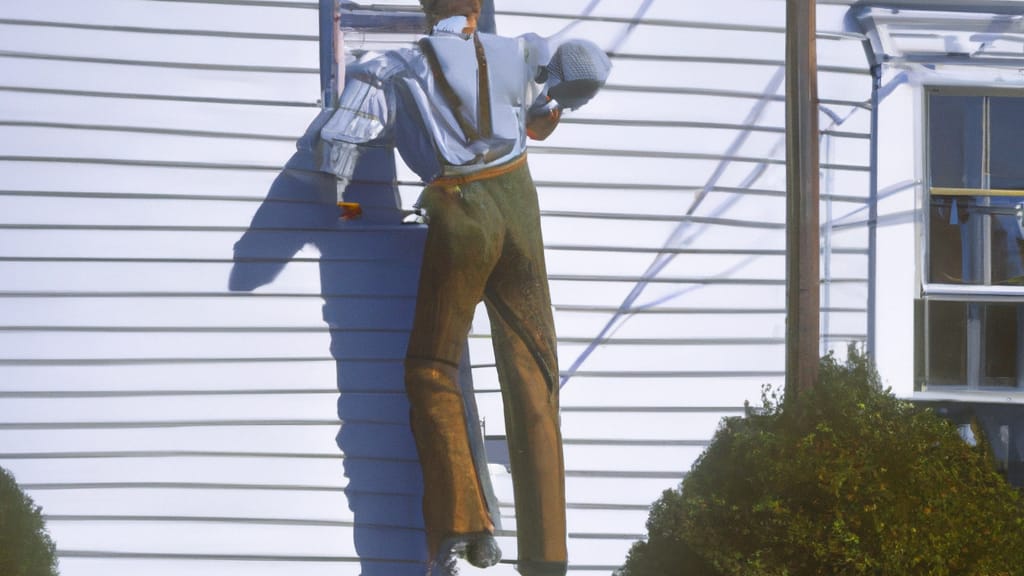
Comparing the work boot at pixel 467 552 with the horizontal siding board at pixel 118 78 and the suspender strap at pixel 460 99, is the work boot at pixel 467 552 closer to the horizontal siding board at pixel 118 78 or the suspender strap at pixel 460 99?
the suspender strap at pixel 460 99

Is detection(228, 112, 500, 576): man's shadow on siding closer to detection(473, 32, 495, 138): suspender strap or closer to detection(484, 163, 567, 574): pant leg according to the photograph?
detection(484, 163, 567, 574): pant leg

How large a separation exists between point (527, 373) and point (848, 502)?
136cm

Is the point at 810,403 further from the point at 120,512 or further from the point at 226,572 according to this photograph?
the point at 120,512

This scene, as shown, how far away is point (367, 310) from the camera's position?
17.1ft

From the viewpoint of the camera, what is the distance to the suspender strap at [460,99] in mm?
4949

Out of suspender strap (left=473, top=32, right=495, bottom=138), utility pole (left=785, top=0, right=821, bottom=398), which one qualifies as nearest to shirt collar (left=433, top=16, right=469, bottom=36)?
suspender strap (left=473, top=32, right=495, bottom=138)

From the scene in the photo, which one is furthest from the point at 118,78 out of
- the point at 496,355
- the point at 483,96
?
the point at 496,355

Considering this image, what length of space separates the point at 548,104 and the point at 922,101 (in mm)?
1730

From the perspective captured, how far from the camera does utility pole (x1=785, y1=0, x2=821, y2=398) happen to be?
5223mm

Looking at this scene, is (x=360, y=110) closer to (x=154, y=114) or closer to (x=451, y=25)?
(x=451, y=25)

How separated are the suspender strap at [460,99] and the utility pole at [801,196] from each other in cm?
141

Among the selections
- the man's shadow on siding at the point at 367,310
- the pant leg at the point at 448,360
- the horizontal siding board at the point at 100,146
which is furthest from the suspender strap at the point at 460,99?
the horizontal siding board at the point at 100,146

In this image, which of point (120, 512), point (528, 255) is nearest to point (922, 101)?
point (528, 255)

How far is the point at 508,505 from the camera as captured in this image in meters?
5.16
